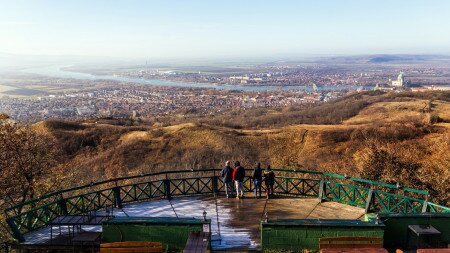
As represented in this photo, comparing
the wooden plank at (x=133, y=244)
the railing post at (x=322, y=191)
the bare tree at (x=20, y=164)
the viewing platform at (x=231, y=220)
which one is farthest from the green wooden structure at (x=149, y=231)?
the bare tree at (x=20, y=164)

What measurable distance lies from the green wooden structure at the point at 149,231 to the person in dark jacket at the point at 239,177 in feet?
13.5

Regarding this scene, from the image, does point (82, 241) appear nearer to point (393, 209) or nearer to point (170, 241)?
point (170, 241)

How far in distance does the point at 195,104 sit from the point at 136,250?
11240 cm

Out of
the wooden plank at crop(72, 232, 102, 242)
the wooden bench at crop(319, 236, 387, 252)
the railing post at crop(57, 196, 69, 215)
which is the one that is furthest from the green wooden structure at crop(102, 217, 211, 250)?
the wooden bench at crop(319, 236, 387, 252)

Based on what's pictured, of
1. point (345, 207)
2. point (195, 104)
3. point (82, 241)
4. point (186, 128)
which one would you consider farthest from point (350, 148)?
point (195, 104)

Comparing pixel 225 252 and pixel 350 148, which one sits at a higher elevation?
pixel 225 252

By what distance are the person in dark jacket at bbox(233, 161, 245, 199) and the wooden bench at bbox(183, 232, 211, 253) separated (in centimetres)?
438

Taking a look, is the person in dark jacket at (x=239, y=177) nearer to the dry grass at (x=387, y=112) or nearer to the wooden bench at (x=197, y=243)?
the wooden bench at (x=197, y=243)

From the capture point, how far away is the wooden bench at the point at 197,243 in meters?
10.0

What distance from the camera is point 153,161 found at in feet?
136

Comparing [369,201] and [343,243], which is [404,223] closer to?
[343,243]

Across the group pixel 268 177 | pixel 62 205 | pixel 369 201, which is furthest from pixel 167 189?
pixel 369 201

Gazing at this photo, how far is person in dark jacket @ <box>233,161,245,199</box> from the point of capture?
15.3 m

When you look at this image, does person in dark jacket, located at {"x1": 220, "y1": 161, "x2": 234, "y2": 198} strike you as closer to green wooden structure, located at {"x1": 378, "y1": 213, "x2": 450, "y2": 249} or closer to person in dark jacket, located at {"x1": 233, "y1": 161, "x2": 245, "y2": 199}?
person in dark jacket, located at {"x1": 233, "y1": 161, "x2": 245, "y2": 199}
